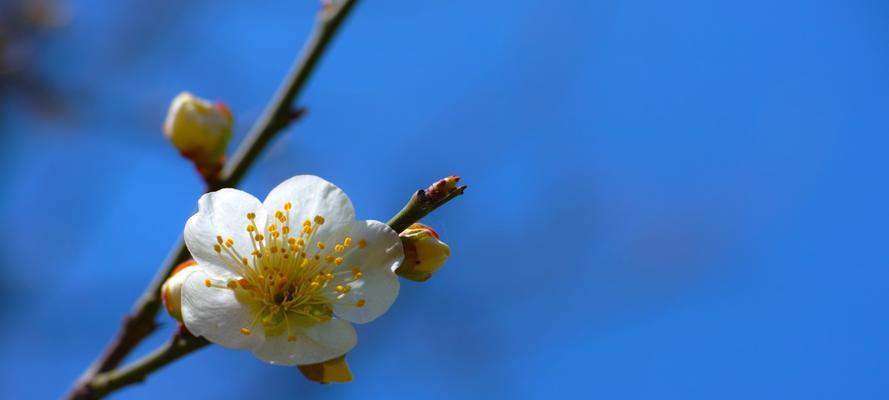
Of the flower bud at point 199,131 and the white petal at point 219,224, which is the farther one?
the flower bud at point 199,131

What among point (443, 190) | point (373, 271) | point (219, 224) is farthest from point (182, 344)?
point (443, 190)

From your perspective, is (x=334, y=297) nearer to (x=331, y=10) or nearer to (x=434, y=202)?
(x=434, y=202)

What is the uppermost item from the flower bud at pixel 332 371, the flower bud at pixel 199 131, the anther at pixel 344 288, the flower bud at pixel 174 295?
the flower bud at pixel 199 131

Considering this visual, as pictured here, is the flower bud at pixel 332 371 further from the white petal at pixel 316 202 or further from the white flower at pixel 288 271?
the white petal at pixel 316 202

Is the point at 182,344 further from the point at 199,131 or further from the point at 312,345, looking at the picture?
the point at 199,131

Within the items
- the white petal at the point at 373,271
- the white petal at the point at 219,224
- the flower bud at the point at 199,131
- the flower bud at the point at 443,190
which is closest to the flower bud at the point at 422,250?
the white petal at the point at 373,271

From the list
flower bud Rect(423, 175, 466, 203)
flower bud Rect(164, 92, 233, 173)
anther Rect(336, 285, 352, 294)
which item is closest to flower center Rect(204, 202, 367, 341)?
anther Rect(336, 285, 352, 294)

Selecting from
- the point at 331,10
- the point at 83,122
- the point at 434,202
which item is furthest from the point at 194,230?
the point at 83,122
